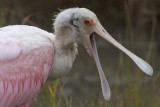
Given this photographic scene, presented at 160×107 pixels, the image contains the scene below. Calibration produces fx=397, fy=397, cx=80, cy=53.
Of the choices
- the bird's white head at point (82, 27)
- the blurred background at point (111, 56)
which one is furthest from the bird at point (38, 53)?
the blurred background at point (111, 56)

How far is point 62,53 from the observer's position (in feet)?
11.2

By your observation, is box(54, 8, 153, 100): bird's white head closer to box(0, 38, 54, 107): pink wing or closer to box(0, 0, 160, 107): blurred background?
box(0, 38, 54, 107): pink wing

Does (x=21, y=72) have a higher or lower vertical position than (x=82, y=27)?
lower

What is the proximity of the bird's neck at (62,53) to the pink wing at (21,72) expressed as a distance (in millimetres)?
75

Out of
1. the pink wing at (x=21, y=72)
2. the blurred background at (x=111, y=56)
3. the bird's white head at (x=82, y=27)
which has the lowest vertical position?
the blurred background at (x=111, y=56)

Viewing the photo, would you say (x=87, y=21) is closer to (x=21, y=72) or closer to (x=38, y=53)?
(x=38, y=53)

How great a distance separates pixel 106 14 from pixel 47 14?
1669 mm

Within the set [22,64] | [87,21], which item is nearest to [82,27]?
[87,21]

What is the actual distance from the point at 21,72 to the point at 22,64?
0.08 meters

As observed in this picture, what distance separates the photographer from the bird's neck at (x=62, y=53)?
3.39 m

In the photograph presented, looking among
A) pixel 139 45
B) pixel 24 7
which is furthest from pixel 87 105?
pixel 24 7

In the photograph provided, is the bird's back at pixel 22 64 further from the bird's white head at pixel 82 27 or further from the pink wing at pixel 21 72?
the bird's white head at pixel 82 27

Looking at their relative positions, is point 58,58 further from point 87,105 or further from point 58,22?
point 87,105

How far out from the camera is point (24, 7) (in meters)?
10.8
